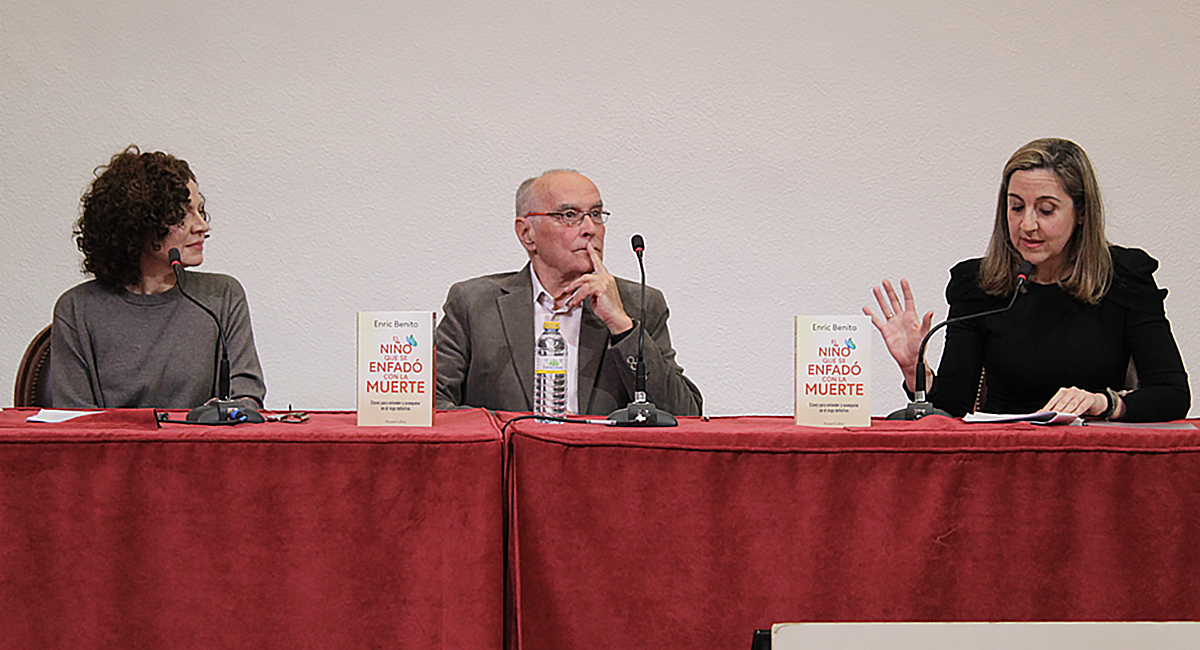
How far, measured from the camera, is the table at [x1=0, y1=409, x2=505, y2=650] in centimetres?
115

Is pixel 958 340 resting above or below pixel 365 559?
above

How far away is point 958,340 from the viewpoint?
1.98m

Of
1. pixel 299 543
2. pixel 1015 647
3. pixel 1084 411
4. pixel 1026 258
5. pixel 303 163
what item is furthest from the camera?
pixel 303 163

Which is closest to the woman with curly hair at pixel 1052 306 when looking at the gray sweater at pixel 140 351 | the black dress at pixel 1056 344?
the black dress at pixel 1056 344

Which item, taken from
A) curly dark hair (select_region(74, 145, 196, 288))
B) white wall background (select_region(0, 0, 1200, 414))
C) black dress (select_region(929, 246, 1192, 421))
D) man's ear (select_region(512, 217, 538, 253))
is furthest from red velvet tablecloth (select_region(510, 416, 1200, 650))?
white wall background (select_region(0, 0, 1200, 414))

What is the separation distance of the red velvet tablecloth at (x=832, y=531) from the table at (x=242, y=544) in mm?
90

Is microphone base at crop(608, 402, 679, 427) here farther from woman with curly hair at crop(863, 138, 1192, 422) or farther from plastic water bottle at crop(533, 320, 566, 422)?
woman with curly hair at crop(863, 138, 1192, 422)

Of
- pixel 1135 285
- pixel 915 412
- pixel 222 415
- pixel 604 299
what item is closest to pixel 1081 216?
pixel 1135 285

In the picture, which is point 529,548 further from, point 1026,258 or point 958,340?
point 1026,258

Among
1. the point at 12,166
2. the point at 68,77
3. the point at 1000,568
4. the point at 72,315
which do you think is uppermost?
the point at 68,77

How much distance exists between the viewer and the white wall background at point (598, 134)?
2766mm

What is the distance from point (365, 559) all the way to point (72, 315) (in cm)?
123

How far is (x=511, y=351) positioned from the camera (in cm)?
207

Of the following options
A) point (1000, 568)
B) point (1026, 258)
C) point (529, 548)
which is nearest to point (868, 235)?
point (1026, 258)
